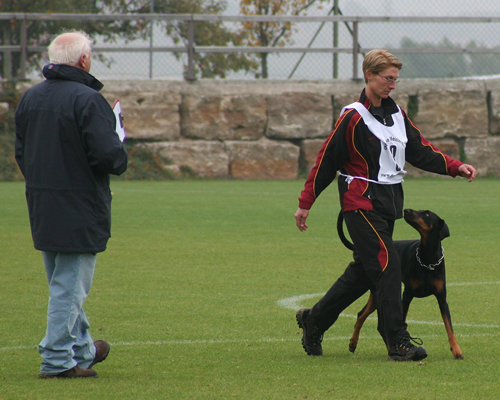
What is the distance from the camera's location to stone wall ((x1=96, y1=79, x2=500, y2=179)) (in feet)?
80.5

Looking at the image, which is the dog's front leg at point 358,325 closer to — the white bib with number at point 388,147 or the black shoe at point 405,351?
the black shoe at point 405,351

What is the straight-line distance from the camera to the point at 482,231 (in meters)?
13.8

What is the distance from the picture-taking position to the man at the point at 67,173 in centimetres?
559

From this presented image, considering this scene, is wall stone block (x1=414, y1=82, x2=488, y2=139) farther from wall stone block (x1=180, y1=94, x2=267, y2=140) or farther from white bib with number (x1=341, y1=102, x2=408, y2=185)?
white bib with number (x1=341, y1=102, x2=408, y2=185)

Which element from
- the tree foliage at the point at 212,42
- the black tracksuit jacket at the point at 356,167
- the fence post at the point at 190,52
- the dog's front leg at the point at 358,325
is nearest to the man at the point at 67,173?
the black tracksuit jacket at the point at 356,167

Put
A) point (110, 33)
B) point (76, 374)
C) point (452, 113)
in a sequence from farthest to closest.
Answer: point (110, 33) → point (452, 113) → point (76, 374)

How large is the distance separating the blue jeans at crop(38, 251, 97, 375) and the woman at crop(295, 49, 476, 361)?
54.6 inches

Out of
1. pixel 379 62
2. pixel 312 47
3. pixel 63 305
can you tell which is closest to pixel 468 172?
pixel 379 62

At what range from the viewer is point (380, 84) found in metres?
6.38

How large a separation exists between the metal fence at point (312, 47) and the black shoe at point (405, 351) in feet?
62.2

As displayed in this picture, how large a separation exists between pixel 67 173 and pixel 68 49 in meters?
0.65

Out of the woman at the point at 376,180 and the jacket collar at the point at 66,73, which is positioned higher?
the jacket collar at the point at 66,73

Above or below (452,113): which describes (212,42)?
above

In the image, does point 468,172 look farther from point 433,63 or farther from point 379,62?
Result: point 433,63
